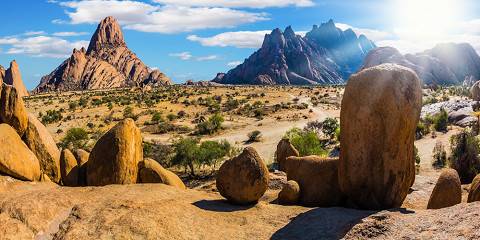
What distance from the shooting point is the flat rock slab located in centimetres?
1369

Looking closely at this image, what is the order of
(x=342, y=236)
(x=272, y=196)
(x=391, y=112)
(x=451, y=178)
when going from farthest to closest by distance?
(x=272, y=196), (x=451, y=178), (x=391, y=112), (x=342, y=236)

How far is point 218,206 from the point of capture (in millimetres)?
17875

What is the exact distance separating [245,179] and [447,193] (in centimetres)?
799

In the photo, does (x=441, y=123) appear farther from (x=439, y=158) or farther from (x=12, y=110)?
(x=12, y=110)

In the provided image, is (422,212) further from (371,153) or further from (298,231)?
(298,231)

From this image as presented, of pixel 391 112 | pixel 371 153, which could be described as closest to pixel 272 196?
pixel 371 153

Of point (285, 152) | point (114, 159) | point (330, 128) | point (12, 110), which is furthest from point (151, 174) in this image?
point (330, 128)

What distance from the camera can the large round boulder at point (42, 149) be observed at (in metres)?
20.7

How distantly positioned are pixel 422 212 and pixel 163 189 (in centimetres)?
1004

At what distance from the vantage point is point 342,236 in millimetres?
14070

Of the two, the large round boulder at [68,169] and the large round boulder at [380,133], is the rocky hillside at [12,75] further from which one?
the large round boulder at [380,133]

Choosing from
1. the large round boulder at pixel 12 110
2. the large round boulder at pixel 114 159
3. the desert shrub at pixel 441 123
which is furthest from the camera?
the desert shrub at pixel 441 123

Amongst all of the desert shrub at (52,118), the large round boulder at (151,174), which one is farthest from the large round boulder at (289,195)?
the desert shrub at (52,118)

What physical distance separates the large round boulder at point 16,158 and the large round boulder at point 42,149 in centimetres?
96
